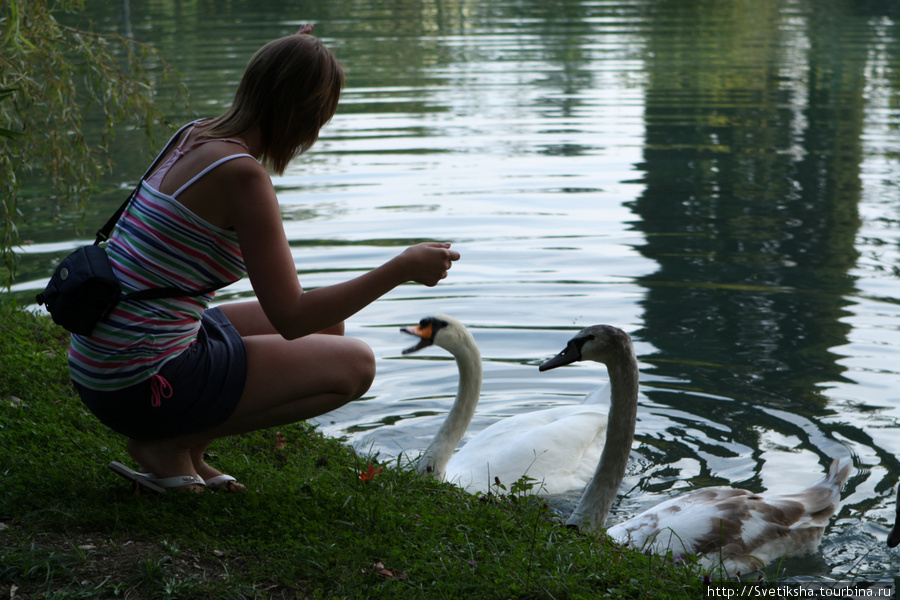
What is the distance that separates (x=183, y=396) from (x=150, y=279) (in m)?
0.44

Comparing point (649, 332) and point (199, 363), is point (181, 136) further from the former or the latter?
point (649, 332)

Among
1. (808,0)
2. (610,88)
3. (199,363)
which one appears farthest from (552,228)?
(808,0)

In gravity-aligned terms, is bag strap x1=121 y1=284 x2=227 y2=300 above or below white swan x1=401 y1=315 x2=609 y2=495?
above

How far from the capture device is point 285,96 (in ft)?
11.0

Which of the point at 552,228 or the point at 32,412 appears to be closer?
the point at 32,412

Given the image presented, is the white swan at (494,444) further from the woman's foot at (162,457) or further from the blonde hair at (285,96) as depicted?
the blonde hair at (285,96)

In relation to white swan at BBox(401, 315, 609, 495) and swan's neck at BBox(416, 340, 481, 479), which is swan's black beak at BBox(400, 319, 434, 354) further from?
swan's neck at BBox(416, 340, 481, 479)

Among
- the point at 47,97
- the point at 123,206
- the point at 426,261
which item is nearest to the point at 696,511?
the point at 426,261

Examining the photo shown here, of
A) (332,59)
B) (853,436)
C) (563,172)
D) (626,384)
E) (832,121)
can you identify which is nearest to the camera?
(332,59)

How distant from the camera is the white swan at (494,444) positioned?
5184 millimetres

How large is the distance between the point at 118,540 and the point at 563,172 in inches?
383

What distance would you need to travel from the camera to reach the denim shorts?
3396mm

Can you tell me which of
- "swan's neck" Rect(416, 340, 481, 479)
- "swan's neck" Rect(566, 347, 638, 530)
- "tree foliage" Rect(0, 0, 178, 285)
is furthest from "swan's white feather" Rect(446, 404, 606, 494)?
"tree foliage" Rect(0, 0, 178, 285)

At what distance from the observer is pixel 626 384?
15.3ft
